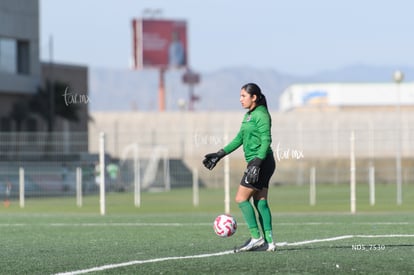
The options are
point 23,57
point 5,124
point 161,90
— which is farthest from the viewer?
point 161,90

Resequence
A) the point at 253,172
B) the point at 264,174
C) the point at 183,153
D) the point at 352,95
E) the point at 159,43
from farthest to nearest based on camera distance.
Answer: the point at 352,95 → the point at 159,43 → the point at 183,153 → the point at 264,174 → the point at 253,172

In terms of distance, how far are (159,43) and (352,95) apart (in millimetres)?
25678

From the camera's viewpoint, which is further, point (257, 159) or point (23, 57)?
point (23, 57)

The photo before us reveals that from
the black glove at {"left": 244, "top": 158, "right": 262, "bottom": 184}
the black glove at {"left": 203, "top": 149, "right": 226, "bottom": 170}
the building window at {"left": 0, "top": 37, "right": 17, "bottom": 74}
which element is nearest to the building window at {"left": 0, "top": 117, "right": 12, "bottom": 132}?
the building window at {"left": 0, "top": 37, "right": 17, "bottom": 74}

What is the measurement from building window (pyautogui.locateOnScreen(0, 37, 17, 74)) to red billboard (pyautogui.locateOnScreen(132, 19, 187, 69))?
158 feet

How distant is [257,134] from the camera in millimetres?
14000

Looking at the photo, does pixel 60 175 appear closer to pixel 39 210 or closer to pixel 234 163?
pixel 39 210

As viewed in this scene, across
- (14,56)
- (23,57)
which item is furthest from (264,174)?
(23,57)

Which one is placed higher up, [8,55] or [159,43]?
[159,43]

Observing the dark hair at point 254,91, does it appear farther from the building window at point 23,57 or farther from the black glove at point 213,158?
the building window at point 23,57

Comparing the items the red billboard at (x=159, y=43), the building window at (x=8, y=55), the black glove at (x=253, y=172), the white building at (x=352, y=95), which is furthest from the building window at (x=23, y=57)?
the white building at (x=352, y=95)

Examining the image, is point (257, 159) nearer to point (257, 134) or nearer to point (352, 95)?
point (257, 134)

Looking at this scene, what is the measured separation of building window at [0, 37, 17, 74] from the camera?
5988 centimetres

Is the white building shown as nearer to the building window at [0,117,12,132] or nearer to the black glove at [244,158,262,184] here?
the building window at [0,117,12,132]
